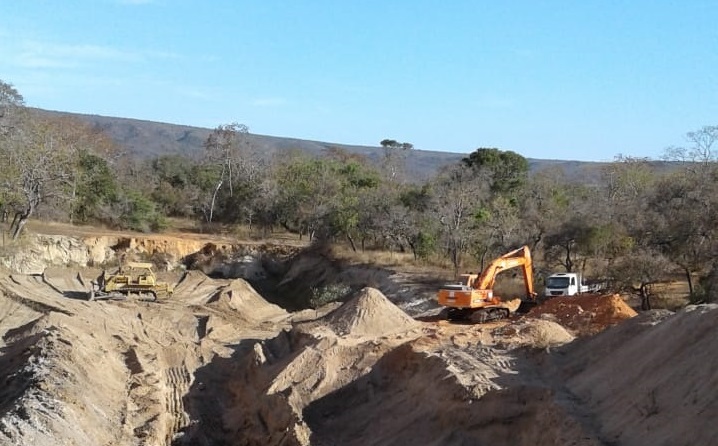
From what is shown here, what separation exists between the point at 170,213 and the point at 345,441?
4318 centimetres

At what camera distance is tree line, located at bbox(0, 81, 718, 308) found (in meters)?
26.0

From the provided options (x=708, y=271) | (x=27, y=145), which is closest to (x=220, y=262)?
(x=27, y=145)

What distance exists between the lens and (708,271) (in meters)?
24.8

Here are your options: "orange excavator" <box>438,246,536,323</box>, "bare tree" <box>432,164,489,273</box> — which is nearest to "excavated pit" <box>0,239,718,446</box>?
"orange excavator" <box>438,246,536,323</box>

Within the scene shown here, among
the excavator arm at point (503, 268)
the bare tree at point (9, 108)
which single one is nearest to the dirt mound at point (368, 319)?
the excavator arm at point (503, 268)

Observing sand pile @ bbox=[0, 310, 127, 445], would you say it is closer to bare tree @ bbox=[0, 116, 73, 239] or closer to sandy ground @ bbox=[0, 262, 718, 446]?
sandy ground @ bbox=[0, 262, 718, 446]

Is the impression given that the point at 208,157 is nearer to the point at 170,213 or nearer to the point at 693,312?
the point at 170,213

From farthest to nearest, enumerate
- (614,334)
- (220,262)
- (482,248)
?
(220,262) → (482,248) → (614,334)

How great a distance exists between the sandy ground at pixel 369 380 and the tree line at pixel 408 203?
5.66 meters

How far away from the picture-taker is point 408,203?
4181 cm

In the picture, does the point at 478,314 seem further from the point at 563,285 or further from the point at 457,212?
the point at 457,212

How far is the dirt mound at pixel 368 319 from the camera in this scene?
821 inches

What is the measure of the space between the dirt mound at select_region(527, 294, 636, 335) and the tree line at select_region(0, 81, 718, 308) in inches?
125

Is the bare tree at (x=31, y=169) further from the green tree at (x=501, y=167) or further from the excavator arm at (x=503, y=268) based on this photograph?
the green tree at (x=501, y=167)
